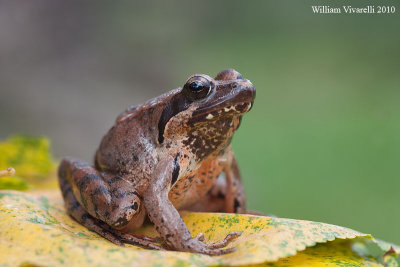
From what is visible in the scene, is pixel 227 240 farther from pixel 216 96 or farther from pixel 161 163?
pixel 216 96

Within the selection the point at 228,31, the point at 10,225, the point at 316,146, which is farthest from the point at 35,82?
the point at 10,225

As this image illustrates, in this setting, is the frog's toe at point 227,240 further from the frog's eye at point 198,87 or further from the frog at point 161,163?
the frog's eye at point 198,87

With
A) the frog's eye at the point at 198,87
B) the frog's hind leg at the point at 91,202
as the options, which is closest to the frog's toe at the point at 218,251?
the frog's hind leg at the point at 91,202

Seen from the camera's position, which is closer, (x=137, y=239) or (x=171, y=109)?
(x=137, y=239)

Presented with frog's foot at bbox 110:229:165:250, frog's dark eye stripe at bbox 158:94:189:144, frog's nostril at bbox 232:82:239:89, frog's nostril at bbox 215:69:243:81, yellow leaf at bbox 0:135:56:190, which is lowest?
frog's foot at bbox 110:229:165:250

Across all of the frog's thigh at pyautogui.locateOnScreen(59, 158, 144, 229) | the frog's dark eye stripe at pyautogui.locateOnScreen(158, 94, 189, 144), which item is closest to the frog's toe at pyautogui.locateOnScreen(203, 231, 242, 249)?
the frog's thigh at pyautogui.locateOnScreen(59, 158, 144, 229)

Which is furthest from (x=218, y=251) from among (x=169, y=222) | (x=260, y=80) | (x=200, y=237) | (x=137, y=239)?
(x=260, y=80)

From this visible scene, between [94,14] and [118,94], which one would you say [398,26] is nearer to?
[118,94]

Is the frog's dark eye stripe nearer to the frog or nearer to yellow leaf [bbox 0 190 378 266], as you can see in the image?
the frog
